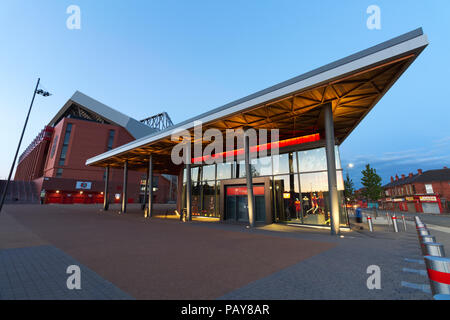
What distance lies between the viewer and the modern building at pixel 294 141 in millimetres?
9180

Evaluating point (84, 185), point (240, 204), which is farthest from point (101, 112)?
point (240, 204)

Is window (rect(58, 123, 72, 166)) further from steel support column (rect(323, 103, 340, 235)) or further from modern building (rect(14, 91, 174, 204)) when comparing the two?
steel support column (rect(323, 103, 340, 235))

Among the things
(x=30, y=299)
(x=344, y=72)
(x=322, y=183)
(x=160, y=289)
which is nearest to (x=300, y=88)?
(x=344, y=72)

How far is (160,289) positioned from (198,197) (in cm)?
1795

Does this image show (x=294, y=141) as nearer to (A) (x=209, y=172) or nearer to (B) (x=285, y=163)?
(B) (x=285, y=163)

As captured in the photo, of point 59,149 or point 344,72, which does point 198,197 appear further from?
point 59,149

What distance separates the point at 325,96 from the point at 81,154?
59040mm

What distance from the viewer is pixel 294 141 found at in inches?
659

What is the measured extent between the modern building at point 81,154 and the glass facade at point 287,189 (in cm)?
4386

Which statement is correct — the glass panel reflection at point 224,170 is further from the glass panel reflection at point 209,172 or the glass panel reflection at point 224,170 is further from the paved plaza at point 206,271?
the paved plaza at point 206,271

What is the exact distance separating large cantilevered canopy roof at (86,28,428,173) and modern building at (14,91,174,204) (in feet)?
142

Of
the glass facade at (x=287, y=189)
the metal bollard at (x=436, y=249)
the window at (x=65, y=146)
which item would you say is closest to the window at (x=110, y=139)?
the window at (x=65, y=146)

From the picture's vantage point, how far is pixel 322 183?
14.4 metres

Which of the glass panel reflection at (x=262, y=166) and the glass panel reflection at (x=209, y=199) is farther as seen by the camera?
the glass panel reflection at (x=209, y=199)
